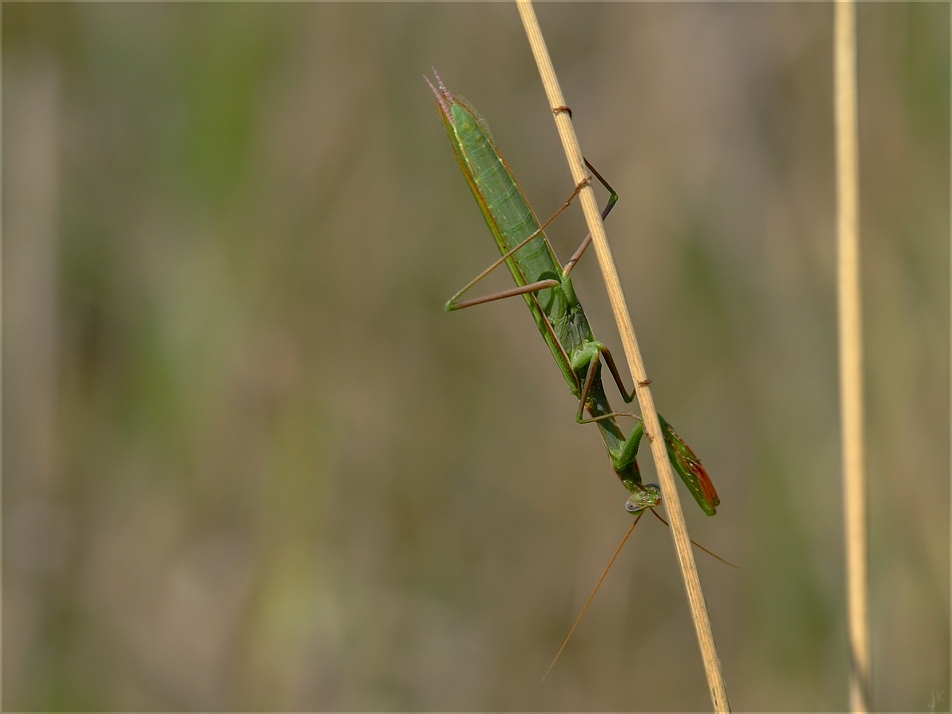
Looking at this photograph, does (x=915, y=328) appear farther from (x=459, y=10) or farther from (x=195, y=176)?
(x=195, y=176)

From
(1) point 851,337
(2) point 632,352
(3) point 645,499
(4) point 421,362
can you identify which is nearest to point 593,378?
(3) point 645,499

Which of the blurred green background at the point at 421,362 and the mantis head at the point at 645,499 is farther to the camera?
the blurred green background at the point at 421,362

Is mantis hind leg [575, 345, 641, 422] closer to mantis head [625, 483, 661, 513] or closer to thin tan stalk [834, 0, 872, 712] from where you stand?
mantis head [625, 483, 661, 513]

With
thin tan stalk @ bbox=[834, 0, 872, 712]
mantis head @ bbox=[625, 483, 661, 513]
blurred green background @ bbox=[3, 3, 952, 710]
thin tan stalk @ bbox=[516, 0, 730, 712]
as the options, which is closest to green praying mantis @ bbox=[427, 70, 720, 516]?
mantis head @ bbox=[625, 483, 661, 513]

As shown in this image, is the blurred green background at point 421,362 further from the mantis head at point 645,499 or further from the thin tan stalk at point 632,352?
the thin tan stalk at point 632,352

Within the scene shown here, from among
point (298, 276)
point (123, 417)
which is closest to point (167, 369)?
point (123, 417)

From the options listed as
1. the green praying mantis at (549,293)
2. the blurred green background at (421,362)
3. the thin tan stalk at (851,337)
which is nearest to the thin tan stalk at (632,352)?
the green praying mantis at (549,293)

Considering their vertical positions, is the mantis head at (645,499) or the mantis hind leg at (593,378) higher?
the mantis hind leg at (593,378)
